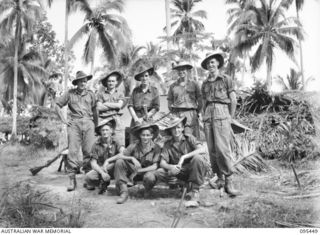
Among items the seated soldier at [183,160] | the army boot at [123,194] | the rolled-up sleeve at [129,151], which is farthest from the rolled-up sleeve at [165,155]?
the army boot at [123,194]

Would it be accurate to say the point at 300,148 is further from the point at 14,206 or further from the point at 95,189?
the point at 14,206

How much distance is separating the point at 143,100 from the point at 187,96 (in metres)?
0.82

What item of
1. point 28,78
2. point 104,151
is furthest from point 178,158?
point 28,78

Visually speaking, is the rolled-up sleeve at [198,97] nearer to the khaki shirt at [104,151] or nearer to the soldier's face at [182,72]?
the soldier's face at [182,72]

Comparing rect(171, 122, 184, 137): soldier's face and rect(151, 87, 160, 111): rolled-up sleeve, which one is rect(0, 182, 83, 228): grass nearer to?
rect(171, 122, 184, 137): soldier's face

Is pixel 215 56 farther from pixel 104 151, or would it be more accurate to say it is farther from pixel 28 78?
pixel 28 78

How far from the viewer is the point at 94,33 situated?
15898 mm


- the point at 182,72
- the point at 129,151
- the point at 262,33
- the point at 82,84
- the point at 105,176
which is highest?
the point at 262,33

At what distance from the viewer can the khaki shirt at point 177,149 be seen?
445 cm

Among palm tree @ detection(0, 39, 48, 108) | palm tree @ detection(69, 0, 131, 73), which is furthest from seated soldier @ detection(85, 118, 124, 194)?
palm tree @ detection(0, 39, 48, 108)

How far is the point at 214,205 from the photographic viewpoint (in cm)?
424

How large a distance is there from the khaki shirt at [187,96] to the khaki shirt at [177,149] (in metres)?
0.82

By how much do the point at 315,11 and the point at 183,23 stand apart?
10.7 meters

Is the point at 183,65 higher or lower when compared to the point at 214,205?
higher
